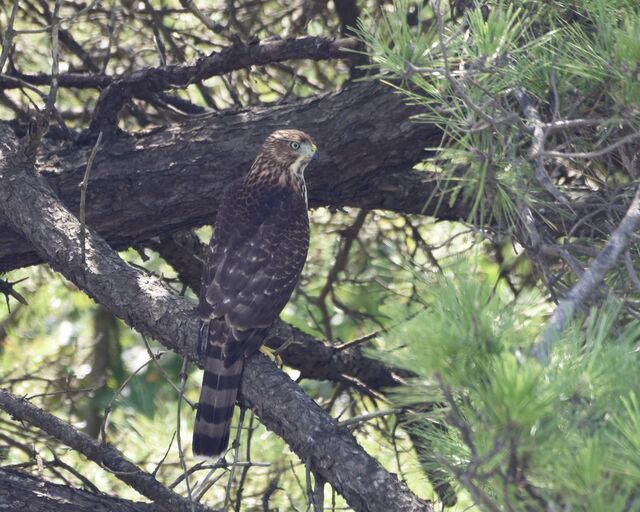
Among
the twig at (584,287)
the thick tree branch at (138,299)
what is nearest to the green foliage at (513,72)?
the twig at (584,287)

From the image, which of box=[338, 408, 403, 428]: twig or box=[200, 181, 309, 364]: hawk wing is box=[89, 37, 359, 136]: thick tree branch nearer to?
box=[200, 181, 309, 364]: hawk wing

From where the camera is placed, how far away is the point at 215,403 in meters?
3.79

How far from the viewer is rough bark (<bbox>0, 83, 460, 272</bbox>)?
4.22 metres

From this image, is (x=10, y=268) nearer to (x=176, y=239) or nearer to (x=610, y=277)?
(x=176, y=239)

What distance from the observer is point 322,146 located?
14.3ft

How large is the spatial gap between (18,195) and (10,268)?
0.57 meters

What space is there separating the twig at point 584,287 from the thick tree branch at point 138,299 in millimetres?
1151

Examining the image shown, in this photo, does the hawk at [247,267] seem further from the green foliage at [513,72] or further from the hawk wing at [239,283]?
the green foliage at [513,72]

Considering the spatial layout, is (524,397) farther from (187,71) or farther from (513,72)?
(187,71)

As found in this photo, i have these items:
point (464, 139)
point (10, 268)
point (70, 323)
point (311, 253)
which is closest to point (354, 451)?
point (464, 139)

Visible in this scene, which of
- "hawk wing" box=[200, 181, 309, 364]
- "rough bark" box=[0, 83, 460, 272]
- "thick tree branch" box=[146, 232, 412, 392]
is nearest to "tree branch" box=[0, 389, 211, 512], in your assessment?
"hawk wing" box=[200, 181, 309, 364]

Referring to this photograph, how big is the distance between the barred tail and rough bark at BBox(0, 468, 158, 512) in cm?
60

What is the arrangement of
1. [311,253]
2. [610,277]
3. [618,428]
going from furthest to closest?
[311,253] < [610,277] < [618,428]

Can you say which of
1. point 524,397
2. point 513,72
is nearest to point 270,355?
point 513,72
